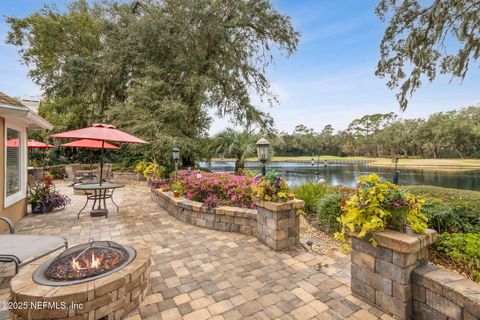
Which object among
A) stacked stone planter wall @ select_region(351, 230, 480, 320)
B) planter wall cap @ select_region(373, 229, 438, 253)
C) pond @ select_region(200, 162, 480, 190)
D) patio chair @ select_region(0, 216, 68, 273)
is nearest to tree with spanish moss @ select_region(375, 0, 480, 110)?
pond @ select_region(200, 162, 480, 190)

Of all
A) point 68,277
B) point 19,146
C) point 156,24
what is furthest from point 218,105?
point 68,277

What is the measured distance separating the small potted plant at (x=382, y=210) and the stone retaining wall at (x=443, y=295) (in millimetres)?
342

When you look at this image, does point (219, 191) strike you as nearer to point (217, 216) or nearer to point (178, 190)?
point (217, 216)

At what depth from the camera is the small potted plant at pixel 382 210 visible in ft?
6.51

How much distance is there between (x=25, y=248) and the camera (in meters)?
2.20

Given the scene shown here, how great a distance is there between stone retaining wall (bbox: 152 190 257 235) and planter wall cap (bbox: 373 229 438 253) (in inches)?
84.4

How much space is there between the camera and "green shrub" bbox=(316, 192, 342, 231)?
4.43 m

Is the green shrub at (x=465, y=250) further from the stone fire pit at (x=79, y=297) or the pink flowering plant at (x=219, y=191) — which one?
the stone fire pit at (x=79, y=297)

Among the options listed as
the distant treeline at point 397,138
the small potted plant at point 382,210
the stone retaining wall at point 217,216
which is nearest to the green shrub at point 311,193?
the stone retaining wall at point 217,216

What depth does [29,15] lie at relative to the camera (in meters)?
13.4

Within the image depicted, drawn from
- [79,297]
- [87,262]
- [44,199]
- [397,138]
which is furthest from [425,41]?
[397,138]

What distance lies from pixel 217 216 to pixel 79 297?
265cm

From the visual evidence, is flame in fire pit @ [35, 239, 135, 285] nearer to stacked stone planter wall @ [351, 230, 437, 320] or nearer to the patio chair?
the patio chair

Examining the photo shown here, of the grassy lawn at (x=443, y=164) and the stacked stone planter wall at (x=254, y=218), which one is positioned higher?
the grassy lawn at (x=443, y=164)
